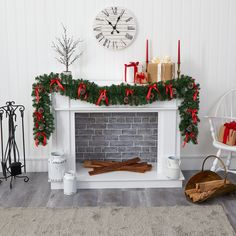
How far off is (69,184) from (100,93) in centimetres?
85

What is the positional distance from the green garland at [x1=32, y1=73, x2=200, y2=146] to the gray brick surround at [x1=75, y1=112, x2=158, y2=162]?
56 centimetres

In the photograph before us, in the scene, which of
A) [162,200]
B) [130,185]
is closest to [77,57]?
[130,185]

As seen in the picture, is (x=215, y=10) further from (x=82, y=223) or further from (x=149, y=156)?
(x=82, y=223)

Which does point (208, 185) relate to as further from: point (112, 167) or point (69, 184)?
point (69, 184)

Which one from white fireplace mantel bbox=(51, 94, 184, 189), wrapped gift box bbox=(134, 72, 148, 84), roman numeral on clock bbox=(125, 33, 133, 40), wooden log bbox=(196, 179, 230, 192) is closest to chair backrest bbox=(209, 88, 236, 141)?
white fireplace mantel bbox=(51, 94, 184, 189)

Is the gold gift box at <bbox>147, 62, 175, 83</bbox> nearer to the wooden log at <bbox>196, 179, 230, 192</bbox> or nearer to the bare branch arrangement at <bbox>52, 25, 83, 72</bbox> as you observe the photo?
the bare branch arrangement at <bbox>52, 25, 83, 72</bbox>

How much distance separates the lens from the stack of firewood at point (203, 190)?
3.29 meters

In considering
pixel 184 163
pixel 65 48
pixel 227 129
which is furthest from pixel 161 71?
pixel 184 163

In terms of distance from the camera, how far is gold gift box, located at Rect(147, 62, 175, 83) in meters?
3.68

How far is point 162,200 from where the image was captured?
3404mm

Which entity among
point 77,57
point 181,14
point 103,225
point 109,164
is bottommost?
point 103,225

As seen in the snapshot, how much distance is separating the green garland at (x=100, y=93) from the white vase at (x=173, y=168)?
423 millimetres

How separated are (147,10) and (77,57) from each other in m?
0.84

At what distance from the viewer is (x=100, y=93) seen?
348cm
